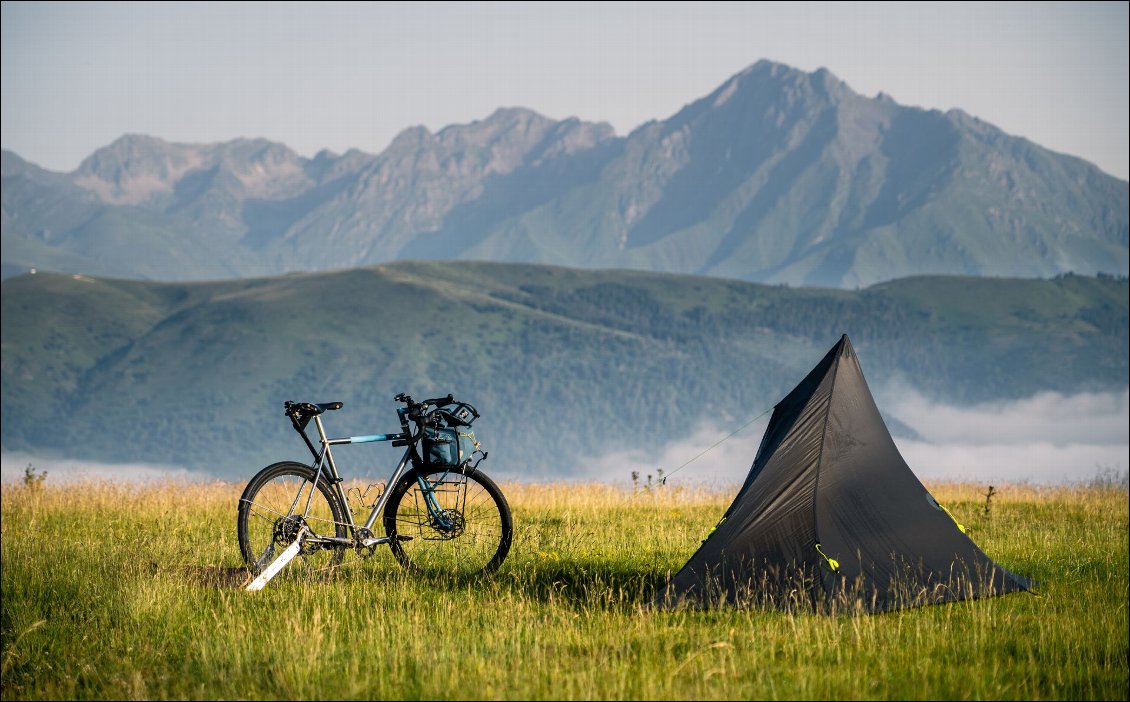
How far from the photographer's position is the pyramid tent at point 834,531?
34.7 ft

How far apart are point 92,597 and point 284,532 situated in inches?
75.8

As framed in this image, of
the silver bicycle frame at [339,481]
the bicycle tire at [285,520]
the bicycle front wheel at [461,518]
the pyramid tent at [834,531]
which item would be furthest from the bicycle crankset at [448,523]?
the pyramid tent at [834,531]

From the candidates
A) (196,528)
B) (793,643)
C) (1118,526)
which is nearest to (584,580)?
(793,643)

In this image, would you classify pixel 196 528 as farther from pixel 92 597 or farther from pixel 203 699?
pixel 203 699

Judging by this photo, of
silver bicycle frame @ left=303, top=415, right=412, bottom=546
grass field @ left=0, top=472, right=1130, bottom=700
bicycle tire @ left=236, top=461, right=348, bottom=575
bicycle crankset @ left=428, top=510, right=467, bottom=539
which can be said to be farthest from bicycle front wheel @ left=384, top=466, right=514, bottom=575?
bicycle tire @ left=236, top=461, right=348, bottom=575

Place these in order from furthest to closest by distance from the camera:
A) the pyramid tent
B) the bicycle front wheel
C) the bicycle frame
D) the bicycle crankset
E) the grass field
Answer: the bicycle crankset < the bicycle front wheel < the bicycle frame < the pyramid tent < the grass field

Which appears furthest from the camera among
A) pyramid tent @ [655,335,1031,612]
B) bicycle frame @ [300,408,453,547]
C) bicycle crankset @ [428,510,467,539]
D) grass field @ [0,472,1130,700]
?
bicycle crankset @ [428,510,467,539]

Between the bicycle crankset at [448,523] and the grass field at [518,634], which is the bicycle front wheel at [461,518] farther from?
the grass field at [518,634]

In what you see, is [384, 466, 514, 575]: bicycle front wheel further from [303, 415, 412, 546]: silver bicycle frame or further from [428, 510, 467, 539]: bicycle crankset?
[303, 415, 412, 546]: silver bicycle frame

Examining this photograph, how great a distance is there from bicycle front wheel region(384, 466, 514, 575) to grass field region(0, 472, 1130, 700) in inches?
14.5

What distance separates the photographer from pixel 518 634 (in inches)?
359

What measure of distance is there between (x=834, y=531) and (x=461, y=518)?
12.4 feet

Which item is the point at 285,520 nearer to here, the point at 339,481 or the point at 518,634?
the point at 339,481

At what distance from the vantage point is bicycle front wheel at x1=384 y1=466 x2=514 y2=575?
1159 centimetres
